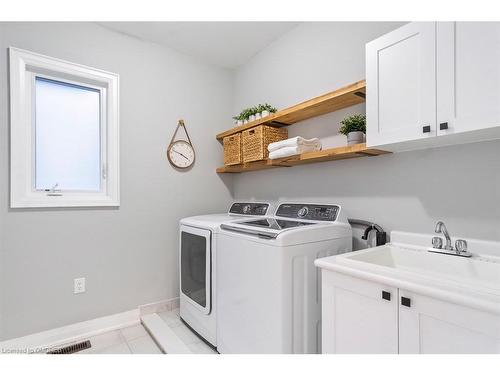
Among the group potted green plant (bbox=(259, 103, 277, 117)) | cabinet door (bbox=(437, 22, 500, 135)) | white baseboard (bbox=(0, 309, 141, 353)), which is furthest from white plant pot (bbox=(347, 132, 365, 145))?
white baseboard (bbox=(0, 309, 141, 353))

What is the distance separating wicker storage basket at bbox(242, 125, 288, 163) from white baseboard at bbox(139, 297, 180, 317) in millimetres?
1509

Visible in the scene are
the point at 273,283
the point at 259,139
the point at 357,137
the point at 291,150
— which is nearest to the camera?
the point at 273,283

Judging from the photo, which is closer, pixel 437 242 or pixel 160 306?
pixel 437 242

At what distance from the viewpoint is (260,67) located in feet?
8.82

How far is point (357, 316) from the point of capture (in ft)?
3.95

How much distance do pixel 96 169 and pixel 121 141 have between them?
32cm

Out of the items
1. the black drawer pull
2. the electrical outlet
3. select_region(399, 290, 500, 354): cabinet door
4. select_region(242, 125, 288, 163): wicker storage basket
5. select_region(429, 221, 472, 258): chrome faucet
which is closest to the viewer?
select_region(399, 290, 500, 354): cabinet door

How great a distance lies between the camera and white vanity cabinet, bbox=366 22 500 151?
107cm

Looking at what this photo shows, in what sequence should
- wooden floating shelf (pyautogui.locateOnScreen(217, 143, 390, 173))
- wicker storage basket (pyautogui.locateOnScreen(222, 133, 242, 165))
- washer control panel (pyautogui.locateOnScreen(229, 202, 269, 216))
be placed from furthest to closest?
1. wicker storage basket (pyautogui.locateOnScreen(222, 133, 242, 165))
2. washer control panel (pyautogui.locateOnScreen(229, 202, 269, 216))
3. wooden floating shelf (pyautogui.locateOnScreen(217, 143, 390, 173))

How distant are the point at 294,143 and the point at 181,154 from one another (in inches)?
48.6

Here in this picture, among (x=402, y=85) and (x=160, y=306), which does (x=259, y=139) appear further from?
(x=160, y=306)

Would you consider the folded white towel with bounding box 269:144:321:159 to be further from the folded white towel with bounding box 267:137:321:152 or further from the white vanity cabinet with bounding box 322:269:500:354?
the white vanity cabinet with bounding box 322:269:500:354

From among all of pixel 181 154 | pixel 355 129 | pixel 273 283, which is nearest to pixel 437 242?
pixel 355 129

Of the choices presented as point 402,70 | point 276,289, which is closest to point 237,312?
point 276,289
